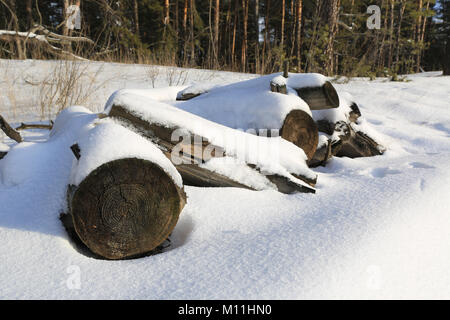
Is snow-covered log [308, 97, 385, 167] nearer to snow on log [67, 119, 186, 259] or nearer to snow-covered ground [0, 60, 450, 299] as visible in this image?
snow-covered ground [0, 60, 450, 299]

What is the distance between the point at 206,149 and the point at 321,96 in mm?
1205

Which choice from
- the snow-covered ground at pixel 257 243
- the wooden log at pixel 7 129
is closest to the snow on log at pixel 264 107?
the snow-covered ground at pixel 257 243

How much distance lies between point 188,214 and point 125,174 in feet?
1.38

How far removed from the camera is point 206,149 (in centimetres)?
176

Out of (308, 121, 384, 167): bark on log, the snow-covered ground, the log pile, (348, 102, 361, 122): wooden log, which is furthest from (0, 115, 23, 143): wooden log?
(348, 102, 361, 122): wooden log

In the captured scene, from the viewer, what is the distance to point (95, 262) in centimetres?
131

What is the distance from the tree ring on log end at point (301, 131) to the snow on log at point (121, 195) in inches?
42.5

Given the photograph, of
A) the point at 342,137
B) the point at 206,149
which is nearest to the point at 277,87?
the point at 342,137

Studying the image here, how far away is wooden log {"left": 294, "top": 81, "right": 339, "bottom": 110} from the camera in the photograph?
2.50 m

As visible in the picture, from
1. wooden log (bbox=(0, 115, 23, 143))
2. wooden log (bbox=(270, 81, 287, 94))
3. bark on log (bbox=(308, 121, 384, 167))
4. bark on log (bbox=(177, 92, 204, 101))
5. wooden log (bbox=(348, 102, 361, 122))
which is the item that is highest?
wooden log (bbox=(270, 81, 287, 94))

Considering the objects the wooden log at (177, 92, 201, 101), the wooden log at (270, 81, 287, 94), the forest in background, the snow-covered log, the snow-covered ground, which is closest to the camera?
the snow-covered ground

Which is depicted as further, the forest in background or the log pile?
the forest in background

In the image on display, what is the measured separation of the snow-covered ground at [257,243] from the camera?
1.14 metres
